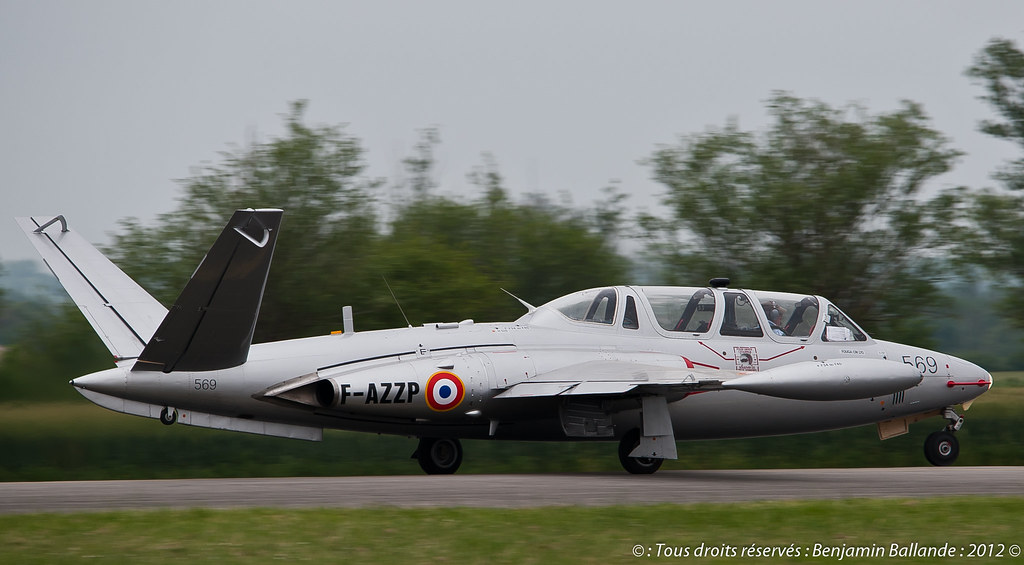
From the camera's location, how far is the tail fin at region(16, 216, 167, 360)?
14680mm

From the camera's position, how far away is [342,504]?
10.5 metres

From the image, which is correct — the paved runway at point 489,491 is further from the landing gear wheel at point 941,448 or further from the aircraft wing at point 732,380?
the landing gear wheel at point 941,448

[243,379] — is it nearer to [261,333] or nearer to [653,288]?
[653,288]

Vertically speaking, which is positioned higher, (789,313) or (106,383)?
(789,313)

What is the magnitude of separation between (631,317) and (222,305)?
6339 millimetres

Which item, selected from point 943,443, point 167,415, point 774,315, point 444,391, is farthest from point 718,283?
point 167,415

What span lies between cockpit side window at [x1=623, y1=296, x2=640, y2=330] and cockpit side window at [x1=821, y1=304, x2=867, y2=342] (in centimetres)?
325

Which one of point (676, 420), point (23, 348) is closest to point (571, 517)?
point (676, 420)

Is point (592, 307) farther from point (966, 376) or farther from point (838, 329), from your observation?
point (966, 376)

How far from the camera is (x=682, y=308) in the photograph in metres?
16.6

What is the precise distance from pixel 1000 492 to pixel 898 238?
666 inches

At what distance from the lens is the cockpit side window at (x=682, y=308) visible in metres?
16.5

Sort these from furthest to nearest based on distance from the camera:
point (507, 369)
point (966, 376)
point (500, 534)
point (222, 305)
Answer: point (966, 376), point (507, 369), point (222, 305), point (500, 534)

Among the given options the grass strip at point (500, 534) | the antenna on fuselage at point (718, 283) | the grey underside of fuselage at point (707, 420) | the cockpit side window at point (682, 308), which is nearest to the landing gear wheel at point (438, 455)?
the grey underside of fuselage at point (707, 420)
